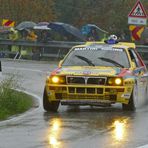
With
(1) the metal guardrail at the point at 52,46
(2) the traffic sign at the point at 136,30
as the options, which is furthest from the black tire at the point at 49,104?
(1) the metal guardrail at the point at 52,46

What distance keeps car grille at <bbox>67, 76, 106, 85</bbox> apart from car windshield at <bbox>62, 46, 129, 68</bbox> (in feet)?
3.05

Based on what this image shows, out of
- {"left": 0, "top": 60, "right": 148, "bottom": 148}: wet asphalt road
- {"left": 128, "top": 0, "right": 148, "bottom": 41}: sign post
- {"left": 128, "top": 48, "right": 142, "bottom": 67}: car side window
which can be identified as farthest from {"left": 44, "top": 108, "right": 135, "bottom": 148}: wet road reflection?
{"left": 128, "top": 0, "right": 148, "bottom": 41}: sign post

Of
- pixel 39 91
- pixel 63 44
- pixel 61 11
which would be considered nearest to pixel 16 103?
pixel 39 91

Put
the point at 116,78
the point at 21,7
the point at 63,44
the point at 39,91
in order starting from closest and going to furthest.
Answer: the point at 116,78, the point at 39,91, the point at 63,44, the point at 21,7

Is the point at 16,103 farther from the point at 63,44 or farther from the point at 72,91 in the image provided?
the point at 63,44

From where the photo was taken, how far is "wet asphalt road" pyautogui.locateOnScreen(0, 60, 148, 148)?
10500 mm

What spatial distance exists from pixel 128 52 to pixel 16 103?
2.78 m

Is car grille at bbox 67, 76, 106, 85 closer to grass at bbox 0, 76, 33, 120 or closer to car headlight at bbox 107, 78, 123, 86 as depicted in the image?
car headlight at bbox 107, 78, 123, 86

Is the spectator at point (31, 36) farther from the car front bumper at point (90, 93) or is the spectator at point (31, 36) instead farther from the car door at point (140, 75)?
the car front bumper at point (90, 93)

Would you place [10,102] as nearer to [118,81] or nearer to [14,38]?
[118,81]

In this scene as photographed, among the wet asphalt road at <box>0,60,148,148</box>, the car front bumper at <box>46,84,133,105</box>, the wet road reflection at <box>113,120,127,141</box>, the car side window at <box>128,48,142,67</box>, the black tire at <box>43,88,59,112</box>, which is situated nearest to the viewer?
the wet asphalt road at <box>0,60,148,148</box>

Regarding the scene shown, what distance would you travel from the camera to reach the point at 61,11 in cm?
6975

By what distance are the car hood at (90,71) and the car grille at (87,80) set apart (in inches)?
4.0

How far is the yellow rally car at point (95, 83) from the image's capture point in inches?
570
